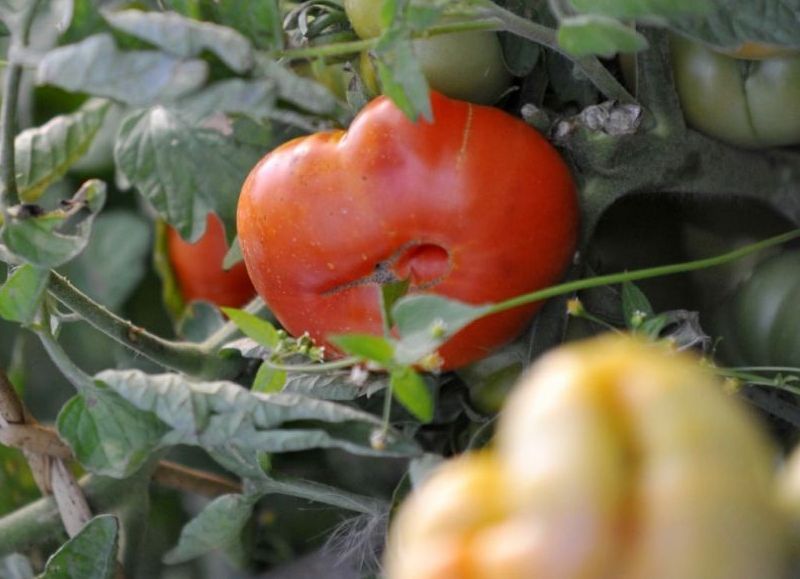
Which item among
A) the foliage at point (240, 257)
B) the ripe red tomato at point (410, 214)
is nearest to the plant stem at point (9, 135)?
the foliage at point (240, 257)

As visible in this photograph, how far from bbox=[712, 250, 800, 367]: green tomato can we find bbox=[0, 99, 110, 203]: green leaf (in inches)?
15.3

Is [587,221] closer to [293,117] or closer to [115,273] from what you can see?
[293,117]

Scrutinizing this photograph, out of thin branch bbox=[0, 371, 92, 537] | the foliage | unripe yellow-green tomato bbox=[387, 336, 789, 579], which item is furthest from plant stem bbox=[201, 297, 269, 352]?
unripe yellow-green tomato bbox=[387, 336, 789, 579]

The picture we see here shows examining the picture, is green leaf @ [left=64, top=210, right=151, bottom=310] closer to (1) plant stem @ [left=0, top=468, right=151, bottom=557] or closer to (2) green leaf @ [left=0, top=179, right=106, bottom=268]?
(1) plant stem @ [left=0, top=468, right=151, bottom=557]

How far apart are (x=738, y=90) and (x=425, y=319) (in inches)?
9.4

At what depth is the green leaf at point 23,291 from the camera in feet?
1.61

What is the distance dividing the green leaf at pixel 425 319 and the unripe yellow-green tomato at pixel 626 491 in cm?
9

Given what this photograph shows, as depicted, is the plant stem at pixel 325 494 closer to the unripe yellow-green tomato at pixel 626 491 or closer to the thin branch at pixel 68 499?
the thin branch at pixel 68 499

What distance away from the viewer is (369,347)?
0.41m

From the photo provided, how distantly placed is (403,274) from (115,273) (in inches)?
16.6

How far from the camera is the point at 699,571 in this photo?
288mm

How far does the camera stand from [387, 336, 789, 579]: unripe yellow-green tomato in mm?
291

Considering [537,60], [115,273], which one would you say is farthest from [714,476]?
[115,273]

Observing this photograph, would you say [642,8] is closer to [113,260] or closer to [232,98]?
[232,98]
